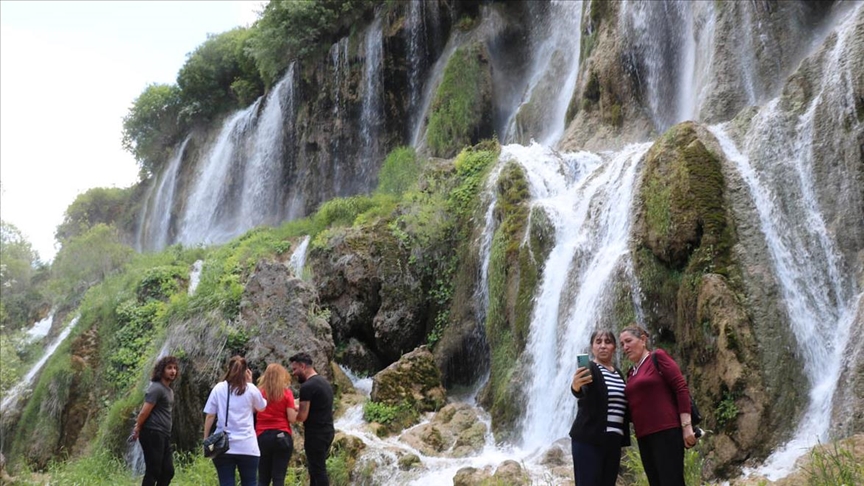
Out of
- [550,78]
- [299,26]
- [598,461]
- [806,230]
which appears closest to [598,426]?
[598,461]

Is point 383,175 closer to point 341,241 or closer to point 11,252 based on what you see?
point 341,241

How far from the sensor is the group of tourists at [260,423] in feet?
21.5

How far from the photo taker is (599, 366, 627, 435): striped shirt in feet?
16.4

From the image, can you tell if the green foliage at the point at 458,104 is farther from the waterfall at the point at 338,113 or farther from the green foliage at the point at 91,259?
the green foliage at the point at 91,259

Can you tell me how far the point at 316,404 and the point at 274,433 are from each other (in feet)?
1.58


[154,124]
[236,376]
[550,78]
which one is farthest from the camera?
[154,124]

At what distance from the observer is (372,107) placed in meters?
24.5

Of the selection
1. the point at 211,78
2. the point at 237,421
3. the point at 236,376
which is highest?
the point at 211,78

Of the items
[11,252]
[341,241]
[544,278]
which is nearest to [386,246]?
[341,241]

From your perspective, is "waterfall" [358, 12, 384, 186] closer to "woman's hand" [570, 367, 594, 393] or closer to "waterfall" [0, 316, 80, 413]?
"waterfall" [0, 316, 80, 413]

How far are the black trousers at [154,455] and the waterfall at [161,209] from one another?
24888 mm

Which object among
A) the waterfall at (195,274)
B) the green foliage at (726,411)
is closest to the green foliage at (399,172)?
the waterfall at (195,274)

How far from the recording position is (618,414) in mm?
5043

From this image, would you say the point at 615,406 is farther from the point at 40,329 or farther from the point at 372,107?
the point at 40,329
